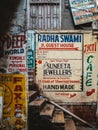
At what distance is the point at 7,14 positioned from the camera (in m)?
9.88

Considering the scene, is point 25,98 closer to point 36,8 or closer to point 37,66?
point 37,66

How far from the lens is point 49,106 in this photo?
1215 cm

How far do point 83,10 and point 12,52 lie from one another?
14.0ft

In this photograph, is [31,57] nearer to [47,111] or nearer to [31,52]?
[31,52]

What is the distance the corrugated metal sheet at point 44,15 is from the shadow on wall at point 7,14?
3.49 meters

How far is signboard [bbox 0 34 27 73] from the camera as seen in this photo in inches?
386

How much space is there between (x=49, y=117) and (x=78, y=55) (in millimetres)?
3531

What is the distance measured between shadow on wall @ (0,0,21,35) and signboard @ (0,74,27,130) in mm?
1150

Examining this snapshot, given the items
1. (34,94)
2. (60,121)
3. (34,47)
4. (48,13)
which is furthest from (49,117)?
(48,13)

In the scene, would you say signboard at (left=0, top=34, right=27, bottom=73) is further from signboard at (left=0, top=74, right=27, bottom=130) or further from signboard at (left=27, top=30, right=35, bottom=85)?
signboard at (left=27, top=30, right=35, bottom=85)

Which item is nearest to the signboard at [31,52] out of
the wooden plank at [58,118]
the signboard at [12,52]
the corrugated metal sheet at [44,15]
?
the corrugated metal sheet at [44,15]

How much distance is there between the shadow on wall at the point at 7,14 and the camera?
9.83m

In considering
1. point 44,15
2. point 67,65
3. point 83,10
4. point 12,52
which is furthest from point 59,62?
point 12,52

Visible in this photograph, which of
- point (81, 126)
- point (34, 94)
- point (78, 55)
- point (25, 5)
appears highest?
point (25, 5)
